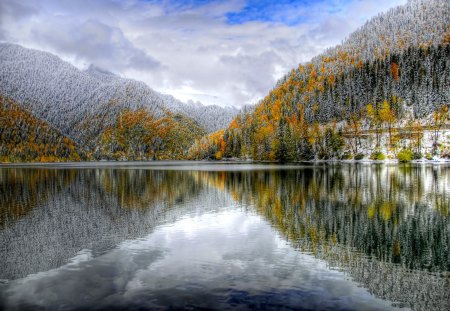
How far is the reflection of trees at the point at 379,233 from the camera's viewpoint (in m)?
19.2

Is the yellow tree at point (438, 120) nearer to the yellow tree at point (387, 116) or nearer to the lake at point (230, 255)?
the yellow tree at point (387, 116)

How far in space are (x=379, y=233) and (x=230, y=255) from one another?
43.1 feet

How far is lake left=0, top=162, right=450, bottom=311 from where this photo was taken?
17719 mm

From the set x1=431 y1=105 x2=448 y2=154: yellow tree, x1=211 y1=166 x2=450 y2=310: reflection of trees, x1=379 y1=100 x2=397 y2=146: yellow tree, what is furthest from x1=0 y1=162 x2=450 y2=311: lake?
x1=379 y1=100 x2=397 y2=146: yellow tree

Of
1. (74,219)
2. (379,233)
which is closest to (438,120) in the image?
(379,233)

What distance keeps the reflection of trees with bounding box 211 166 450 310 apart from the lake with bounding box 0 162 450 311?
0.31 feet

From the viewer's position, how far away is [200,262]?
23.9 metres

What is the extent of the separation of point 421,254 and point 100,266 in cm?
2101

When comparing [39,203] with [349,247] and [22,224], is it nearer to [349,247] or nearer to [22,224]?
[22,224]

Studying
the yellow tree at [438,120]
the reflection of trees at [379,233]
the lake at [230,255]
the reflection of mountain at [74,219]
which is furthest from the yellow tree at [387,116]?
the lake at [230,255]

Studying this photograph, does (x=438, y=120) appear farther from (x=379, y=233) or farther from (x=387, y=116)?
(x=379, y=233)

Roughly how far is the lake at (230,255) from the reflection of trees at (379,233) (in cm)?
9

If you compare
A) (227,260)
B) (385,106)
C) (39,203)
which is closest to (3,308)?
(227,260)

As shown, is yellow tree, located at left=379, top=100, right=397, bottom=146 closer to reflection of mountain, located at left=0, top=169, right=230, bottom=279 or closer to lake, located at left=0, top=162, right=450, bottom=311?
reflection of mountain, located at left=0, top=169, right=230, bottom=279
